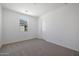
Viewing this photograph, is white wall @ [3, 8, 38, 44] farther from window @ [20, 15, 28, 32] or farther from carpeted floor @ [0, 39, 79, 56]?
carpeted floor @ [0, 39, 79, 56]

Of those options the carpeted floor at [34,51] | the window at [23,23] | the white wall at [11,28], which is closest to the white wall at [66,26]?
the carpeted floor at [34,51]

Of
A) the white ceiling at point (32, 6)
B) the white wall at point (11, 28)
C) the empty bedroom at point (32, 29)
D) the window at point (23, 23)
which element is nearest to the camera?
the empty bedroom at point (32, 29)

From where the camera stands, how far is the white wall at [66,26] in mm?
2748

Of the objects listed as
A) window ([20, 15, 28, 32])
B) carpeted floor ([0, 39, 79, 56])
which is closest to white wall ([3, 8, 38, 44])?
window ([20, 15, 28, 32])

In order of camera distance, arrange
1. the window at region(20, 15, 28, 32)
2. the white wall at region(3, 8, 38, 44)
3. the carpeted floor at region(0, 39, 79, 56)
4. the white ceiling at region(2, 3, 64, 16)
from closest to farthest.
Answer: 1. the carpeted floor at region(0, 39, 79, 56)
2. the white ceiling at region(2, 3, 64, 16)
3. the white wall at region(3, 8, 38, 44)
4. the window at region(20, 15, 28, 32)

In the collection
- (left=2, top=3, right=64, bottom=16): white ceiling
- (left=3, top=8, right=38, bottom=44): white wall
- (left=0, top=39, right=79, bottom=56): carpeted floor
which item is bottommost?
(left=0, top=39, right=79, bottom=56): carpeted floor

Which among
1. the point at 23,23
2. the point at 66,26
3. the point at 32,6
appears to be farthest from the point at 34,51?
the point at 23,23

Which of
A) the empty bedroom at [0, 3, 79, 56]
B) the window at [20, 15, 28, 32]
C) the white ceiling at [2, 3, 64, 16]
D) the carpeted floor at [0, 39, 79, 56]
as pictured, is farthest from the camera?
the window at [20, 15, 28, 32]

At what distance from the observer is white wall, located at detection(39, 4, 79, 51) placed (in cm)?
275

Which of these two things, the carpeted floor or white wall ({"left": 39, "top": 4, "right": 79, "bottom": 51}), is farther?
white wall ({"left": 39, "top": 4, "right": 79, "bottom": 51})

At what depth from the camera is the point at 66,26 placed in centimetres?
Answer: 316

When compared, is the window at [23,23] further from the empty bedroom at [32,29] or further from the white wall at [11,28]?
the white wall at [11,28]

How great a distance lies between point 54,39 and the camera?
13.1ft

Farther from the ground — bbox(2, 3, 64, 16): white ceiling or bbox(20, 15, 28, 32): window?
bbox(2, 3, 64, 16): white ceiling
